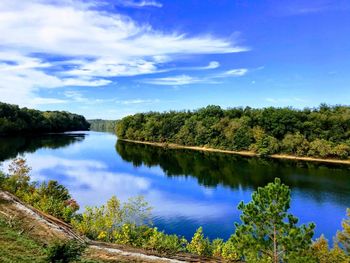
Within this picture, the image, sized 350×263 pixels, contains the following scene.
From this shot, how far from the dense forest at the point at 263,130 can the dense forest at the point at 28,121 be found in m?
44.0

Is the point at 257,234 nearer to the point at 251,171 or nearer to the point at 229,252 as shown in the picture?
the point at 229,252

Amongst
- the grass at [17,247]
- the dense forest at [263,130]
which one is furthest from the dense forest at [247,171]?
the grass at [17,247]

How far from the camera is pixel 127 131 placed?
122 m

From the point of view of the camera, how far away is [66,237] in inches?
506

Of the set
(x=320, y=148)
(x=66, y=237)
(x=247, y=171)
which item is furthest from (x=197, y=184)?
(x=320, y=148)

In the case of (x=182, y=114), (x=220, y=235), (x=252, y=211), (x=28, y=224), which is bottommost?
(x=220, y=235)

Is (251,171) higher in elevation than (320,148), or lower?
lower

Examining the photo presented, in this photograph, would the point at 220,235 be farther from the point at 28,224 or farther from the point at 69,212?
the point at 28,224

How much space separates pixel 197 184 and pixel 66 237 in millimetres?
33955

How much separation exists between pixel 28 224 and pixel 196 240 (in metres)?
8.11

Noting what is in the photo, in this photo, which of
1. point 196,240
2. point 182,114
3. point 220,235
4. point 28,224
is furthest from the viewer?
point 182,114

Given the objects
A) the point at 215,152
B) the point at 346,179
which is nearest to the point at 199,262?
the point at 346,179

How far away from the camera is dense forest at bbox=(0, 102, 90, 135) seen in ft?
350

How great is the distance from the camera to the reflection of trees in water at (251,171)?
151 ft
